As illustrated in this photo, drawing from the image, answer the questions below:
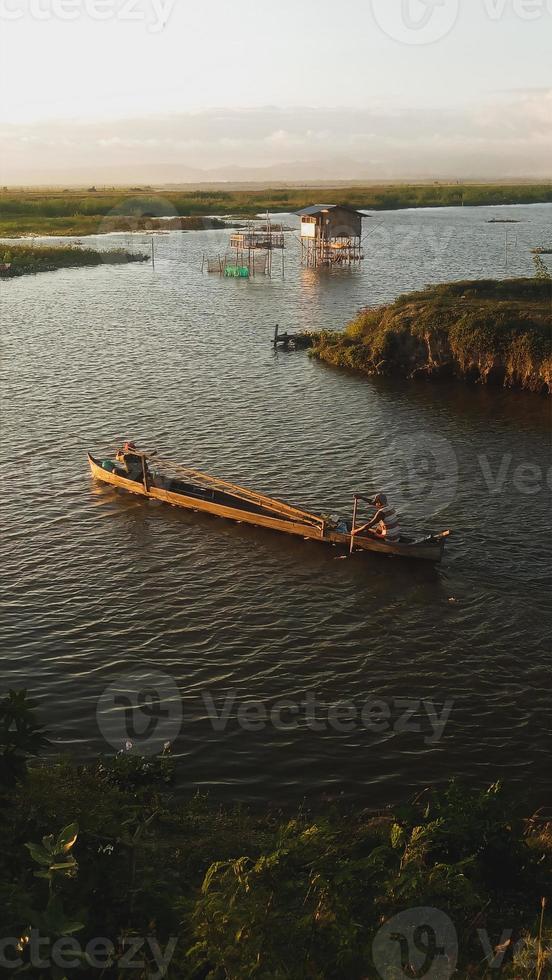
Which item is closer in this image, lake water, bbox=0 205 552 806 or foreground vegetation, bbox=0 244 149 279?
lake water, bbox=0 205 552 806

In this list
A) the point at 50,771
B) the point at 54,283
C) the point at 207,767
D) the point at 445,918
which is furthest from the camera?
the point at 54,283

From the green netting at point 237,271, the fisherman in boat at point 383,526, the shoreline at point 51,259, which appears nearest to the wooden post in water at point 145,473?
the fisherman in boat at point 383,526

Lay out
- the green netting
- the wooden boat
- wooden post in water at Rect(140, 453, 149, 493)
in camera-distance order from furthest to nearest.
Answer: the green netting, wooden post in water at Rect(140, 453, 149, 493), the wooden boat

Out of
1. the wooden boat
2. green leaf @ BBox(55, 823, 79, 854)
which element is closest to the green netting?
the wooden boat

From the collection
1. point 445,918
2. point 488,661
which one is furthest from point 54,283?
point 445,918

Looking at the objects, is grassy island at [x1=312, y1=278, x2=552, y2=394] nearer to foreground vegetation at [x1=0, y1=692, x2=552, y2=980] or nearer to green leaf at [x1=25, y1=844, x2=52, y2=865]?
foreground vegetation at [x1=0, y1=692, x2=552, y2=980]

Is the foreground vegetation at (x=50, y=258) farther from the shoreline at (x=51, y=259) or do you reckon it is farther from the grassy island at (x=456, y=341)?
the grassy island at (x=456, y=341)

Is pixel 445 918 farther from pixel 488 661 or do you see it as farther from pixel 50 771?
pixel 488 661
